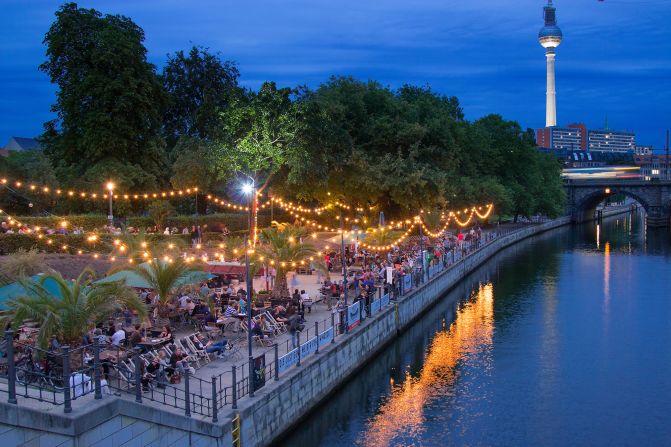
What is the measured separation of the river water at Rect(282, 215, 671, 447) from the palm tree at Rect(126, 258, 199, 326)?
621 cm

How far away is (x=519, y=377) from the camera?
25594 mm

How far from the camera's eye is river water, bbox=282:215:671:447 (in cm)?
2051

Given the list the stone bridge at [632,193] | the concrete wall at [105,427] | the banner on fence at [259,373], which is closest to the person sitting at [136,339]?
the banner on fence at [259,373]

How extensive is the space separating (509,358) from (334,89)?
98.5 feet

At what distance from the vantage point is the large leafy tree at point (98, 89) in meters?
46.0

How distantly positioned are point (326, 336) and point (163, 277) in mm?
5672

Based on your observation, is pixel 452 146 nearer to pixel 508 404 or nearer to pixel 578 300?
pixel 578 300

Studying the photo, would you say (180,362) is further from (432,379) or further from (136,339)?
(432,379)

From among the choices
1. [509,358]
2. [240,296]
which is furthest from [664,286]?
[240,296]

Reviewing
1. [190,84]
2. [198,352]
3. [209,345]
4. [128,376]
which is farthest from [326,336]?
[190,84]

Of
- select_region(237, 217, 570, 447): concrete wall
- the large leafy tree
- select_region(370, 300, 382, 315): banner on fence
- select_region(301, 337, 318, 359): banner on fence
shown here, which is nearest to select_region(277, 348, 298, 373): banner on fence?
select_region(237, 217, 570, 447): concrete wall

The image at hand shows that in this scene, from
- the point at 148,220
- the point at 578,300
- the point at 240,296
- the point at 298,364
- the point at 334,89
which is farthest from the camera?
the point at 334,89

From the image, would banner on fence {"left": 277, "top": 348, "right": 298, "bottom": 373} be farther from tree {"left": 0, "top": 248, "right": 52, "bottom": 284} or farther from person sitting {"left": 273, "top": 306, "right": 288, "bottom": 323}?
tree {"left": 0, "top": 248, "right": 52, "bottom": 284}

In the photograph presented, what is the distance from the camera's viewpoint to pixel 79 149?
156 ft
